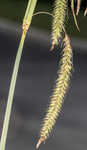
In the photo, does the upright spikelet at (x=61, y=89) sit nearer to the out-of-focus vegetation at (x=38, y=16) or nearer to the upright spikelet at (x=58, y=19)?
the upright spikelet at (x=58, y=19)

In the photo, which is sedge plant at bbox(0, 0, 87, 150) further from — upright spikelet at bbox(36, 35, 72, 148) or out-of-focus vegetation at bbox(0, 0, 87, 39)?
out-of-focus vegetation at bbox(0, 0, 87, 39)

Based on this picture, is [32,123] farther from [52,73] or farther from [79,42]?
[79,42]

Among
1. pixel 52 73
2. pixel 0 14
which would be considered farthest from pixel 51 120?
pixel 52 73

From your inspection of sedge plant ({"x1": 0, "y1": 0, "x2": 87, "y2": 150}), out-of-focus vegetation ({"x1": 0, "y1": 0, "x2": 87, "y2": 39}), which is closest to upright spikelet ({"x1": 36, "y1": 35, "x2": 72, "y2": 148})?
sedge plant ({"x1": 0, "y1": 0, "x2": 87, "y2": 150})

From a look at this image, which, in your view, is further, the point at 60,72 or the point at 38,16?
the point at 38,16

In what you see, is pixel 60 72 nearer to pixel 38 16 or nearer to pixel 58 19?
pixel 58 19

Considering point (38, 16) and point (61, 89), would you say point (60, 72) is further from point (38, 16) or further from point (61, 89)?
point (38, 16)

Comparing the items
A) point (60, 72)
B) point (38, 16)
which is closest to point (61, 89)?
point (60, 72)
